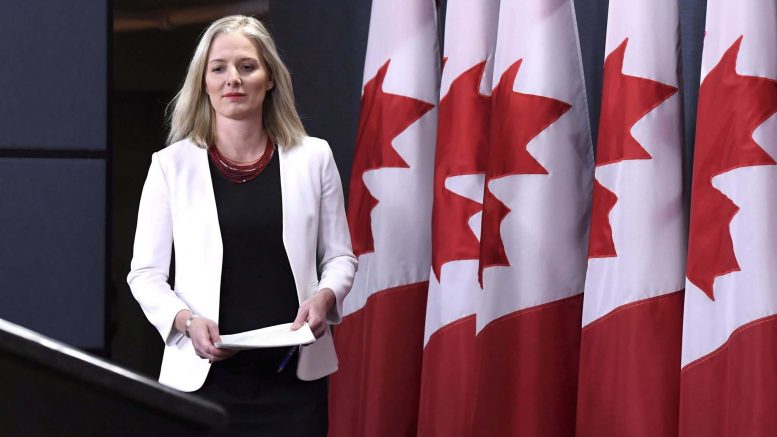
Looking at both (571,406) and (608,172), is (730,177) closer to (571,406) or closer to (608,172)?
(608,172)

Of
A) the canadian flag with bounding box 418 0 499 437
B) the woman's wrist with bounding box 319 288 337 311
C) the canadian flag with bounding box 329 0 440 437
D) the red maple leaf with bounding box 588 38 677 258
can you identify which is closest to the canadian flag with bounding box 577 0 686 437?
the red maple leaf with bounding box 588 38 677 258

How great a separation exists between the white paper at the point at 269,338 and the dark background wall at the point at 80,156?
3.43ft

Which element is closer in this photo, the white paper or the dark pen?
the white paper

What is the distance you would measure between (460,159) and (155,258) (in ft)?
2.94

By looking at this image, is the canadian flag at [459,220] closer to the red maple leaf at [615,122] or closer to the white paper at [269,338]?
the red maple leaf at [615,122]

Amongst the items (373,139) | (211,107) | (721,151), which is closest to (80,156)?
(373,139)

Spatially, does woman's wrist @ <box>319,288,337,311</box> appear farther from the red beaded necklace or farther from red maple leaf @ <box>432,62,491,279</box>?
red maple leaf @ <box>432,62,491,279</box>

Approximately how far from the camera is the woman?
1690 mm

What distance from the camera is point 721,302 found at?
1.96m

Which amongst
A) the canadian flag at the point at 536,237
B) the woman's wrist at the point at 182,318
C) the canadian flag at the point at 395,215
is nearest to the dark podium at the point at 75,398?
the woman's wrist at the point at 182,318

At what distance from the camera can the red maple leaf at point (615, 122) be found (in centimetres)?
207

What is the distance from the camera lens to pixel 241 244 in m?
1.72

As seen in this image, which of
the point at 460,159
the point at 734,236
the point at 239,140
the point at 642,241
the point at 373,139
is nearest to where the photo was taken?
the point at 239,140

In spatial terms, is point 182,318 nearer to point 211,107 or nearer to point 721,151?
point 211,107
